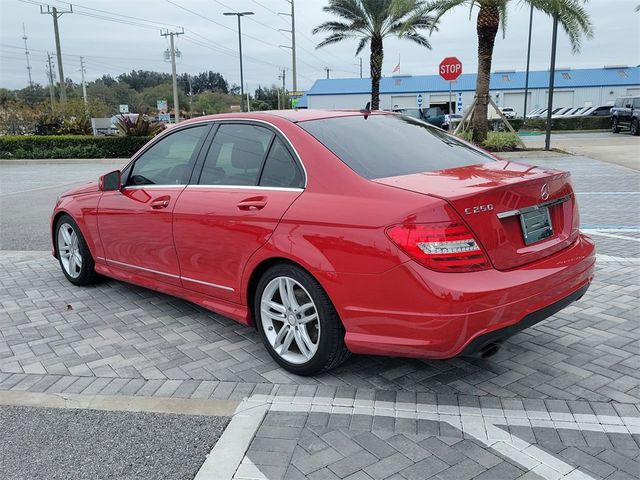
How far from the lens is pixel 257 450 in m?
2.86

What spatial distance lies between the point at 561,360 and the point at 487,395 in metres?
0.78

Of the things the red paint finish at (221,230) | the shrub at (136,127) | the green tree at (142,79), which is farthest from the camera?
the green tree at (142,79)

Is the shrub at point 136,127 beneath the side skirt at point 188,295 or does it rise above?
above

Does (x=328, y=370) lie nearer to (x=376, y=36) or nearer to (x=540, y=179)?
(x=540, y=179)


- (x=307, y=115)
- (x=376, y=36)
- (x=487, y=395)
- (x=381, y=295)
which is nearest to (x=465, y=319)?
(x=381, y=295)

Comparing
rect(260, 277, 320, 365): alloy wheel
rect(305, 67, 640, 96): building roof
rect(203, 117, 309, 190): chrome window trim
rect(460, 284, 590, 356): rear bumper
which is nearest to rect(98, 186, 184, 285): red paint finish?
rect(203, 117, 309, 190): chrome window trim

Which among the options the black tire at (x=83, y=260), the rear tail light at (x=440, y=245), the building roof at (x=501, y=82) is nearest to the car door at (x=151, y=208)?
the black tire at (x=83, y=260)

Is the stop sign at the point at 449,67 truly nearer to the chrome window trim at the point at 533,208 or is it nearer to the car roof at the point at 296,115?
the car roof at the point at 296,115

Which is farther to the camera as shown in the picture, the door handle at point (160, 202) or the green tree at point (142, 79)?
the green tree at point (142, 79)

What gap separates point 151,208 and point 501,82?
63.2 meters

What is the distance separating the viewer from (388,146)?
3789 mm

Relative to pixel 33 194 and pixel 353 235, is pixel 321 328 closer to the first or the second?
pixel 353 235

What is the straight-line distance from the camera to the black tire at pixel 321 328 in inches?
131

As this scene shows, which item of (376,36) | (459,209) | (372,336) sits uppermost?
(376,36)
